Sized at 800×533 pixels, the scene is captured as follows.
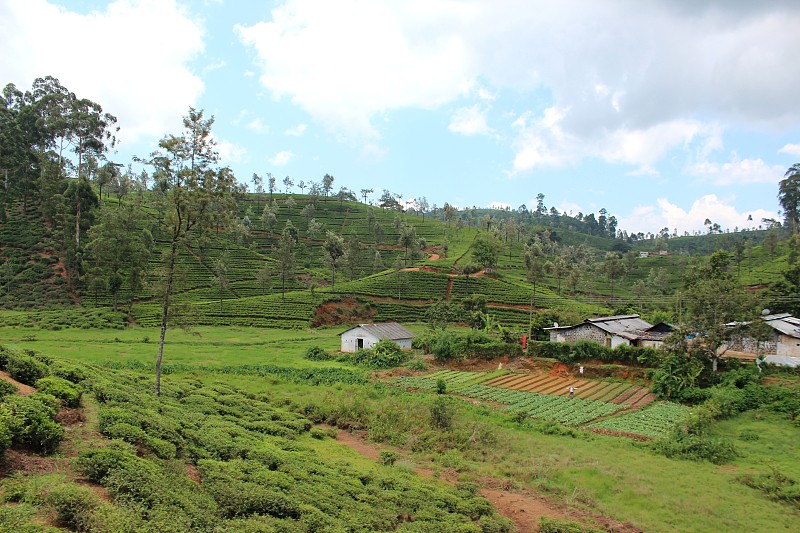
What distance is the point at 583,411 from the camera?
28.3m

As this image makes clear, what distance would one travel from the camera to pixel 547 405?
29328 millimetres

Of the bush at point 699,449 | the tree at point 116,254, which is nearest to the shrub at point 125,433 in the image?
the bush at point 699,449

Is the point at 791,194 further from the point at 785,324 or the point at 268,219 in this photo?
the point at 268,219

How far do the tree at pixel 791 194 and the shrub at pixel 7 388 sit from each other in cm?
13781

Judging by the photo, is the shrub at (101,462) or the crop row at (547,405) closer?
the shrub at (101,462)

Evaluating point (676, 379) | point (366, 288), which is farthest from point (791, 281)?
point (366, 288)

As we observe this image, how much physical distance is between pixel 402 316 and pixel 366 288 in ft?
30.8

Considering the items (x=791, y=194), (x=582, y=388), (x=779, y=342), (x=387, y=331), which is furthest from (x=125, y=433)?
(x=791, y=194)

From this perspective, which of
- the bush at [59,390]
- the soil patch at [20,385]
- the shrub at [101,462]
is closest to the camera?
the shrub at [101,462]

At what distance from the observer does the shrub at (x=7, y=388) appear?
10972mm

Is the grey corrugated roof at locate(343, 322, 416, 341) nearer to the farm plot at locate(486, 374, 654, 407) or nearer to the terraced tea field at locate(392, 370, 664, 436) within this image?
the terraced tea field at locate(392, 370, 664, 436)

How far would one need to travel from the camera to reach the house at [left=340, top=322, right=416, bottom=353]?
4547 centimetres

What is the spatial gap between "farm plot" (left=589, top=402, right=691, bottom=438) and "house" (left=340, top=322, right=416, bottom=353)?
23282mm

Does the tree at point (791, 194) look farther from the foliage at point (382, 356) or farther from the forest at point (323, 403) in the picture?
the foliage at point (382, 356)
